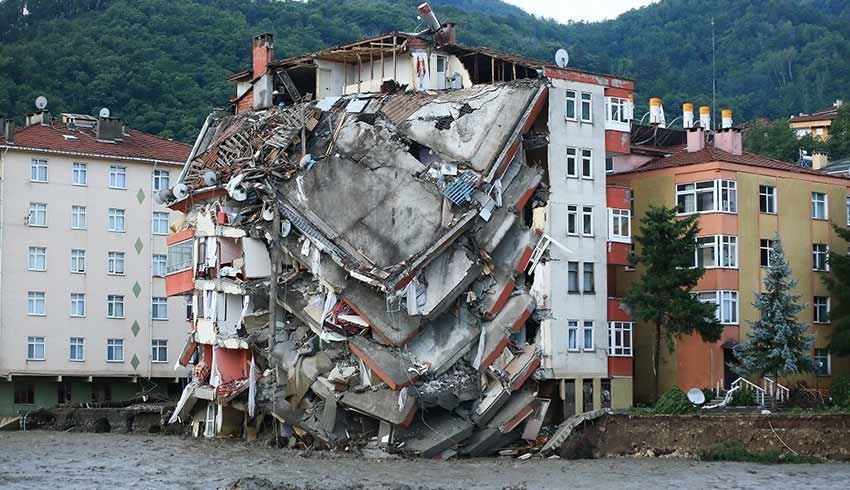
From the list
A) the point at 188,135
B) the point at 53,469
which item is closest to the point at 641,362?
the point at 53,469

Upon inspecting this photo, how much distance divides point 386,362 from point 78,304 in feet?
101

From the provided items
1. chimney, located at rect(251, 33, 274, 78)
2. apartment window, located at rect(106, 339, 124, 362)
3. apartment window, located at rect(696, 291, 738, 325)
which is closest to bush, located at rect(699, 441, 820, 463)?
apartment window, located at rect(696, 291, 738, 325)

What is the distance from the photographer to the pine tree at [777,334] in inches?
2694

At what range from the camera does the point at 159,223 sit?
91.1 m

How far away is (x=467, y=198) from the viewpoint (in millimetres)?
64562

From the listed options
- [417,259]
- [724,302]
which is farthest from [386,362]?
[724,302]

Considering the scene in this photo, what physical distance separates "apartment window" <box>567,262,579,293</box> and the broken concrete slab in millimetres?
9187

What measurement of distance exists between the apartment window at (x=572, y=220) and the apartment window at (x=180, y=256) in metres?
18.1

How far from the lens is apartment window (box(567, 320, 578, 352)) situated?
225 ft

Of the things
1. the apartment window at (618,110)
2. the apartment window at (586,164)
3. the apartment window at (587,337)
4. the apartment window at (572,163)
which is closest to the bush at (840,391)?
the apartment window at (587,337)

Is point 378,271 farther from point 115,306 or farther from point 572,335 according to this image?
point 115,306

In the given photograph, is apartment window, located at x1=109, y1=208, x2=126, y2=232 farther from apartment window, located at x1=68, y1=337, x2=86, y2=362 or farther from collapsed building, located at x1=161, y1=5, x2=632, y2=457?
collapsed building, located at x1=161, y1=5, x2=632, y2=457

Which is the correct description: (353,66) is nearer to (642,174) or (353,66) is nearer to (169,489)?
(642,174)

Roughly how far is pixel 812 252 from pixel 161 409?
108ft
